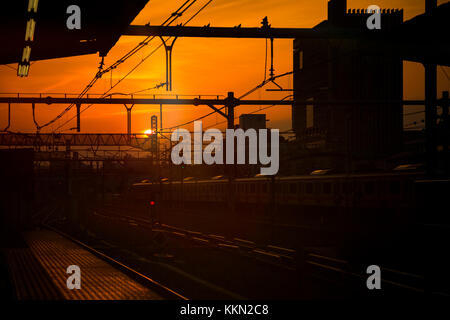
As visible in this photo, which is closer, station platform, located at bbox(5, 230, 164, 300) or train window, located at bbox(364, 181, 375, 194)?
station platform, located at bbox(5, 230, 164, 300)

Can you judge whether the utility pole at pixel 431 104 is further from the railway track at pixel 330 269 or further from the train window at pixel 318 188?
the train window at pixel 318 188

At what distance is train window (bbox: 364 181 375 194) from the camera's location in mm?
33344

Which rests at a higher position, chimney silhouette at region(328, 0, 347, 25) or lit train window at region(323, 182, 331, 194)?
chimney silhouette at region(328, 0, 347, 25)

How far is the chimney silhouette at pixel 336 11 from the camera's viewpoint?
14000 centimetres

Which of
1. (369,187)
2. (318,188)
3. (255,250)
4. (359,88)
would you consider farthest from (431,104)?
(359,88)

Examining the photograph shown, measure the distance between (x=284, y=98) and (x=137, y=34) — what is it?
1320 centimetres

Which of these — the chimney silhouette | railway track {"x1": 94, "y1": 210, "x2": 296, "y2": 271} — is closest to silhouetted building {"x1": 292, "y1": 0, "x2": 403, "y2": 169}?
the chimney silhouette

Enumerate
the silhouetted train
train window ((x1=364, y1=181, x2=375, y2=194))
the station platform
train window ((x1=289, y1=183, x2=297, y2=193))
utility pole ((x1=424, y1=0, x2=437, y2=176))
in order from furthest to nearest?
train window ((x1=289, y1=183, x2=297, y2=193)), train window ((x1=364, y1=181, x2=375, y2=194)), the silhouetted train, utility pole ((x1=424, y1=0, x2=437, y2=176)), the station platform

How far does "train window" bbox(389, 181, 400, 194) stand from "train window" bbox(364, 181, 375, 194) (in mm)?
1770

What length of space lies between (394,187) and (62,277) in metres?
20.9

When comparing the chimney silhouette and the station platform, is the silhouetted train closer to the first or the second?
the station platform

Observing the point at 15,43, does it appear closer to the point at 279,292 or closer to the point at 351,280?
the point at 279,292

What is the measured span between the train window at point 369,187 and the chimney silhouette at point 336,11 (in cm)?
11063

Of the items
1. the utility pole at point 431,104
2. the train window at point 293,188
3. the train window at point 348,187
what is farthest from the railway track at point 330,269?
the train window at point 293,188
